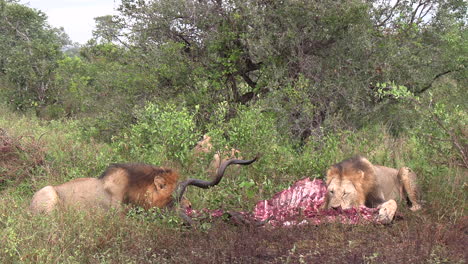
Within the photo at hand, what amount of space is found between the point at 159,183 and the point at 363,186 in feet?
8.33

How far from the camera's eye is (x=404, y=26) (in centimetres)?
1134

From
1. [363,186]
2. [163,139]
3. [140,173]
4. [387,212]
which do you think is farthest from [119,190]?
[387,212]

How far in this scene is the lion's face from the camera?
5.92 meters

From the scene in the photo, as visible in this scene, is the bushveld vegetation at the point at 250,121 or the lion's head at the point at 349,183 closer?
the bushveld vegetation at the point at 250,121

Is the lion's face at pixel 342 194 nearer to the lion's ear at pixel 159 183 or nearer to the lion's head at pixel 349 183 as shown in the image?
the lion's head at pixel 349 183

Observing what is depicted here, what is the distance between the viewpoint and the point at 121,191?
6254mm

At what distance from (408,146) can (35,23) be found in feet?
59.1

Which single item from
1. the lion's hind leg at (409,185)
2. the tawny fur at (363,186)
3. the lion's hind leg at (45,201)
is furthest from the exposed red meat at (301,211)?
the lion's hind leg at (45,201)

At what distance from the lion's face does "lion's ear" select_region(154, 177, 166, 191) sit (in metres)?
2.06

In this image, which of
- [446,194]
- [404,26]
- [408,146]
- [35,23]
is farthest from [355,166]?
[35,23]

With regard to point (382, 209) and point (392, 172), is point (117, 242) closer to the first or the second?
point (382, 209)

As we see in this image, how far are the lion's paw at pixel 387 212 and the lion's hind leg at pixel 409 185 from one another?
78cm

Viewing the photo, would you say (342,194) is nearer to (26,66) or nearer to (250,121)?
(250,121)

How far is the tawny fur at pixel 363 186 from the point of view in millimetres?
5969
